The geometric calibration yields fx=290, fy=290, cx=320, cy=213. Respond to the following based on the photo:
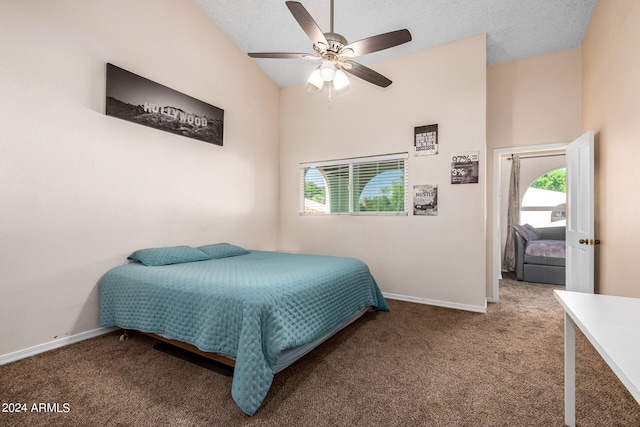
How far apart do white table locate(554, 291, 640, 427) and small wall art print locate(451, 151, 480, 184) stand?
82.7 inches

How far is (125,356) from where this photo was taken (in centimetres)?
220

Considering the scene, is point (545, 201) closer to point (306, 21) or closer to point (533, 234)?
point (533, 234)

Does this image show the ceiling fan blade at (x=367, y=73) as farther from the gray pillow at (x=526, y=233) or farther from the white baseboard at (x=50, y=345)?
the gray pillow at (x=526, y=233)

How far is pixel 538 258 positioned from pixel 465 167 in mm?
2747

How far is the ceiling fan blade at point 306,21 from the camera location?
6.16 feet

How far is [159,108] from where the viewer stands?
304 centimetres

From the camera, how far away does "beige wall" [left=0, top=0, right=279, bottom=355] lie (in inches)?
84.6

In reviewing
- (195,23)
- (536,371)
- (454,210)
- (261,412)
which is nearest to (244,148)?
(195,23)

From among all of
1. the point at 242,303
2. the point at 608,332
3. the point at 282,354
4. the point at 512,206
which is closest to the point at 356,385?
the point at 282,354

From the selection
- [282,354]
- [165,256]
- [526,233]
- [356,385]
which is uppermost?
[526,233]

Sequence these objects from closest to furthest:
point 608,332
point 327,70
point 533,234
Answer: point 608,332
point 327,70
point 533,234

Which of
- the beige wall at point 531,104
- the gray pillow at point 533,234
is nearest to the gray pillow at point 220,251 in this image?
the beige wall at point 531,104

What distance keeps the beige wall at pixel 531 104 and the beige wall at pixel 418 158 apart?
59 centimetres

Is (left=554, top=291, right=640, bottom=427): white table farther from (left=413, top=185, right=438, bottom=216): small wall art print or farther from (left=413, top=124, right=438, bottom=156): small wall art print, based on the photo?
(left=413, top=124, right=438, bottom=156): small wall art print
